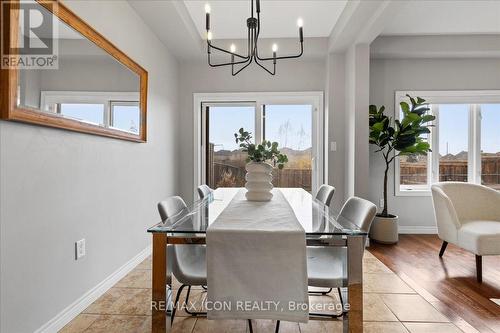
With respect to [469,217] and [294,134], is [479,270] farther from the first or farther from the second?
[294,134]

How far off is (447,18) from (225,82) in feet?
9.33

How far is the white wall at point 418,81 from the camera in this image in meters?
4.07

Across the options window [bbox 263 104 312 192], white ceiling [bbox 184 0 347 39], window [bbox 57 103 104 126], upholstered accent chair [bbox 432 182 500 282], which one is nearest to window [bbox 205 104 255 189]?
window [bbox 263 104 312 192]

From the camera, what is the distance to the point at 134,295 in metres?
2.19

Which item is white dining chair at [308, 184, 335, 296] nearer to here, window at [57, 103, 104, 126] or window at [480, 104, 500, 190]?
window at [57, 103, 104, 126]

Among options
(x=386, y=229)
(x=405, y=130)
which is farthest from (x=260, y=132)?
(x=386, y=229)

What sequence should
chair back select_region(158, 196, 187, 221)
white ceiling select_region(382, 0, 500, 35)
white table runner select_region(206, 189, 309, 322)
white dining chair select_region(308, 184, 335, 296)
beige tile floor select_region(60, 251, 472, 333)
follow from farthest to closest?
1. white ceiling select_region(382, 0, 500, 35)
2. white dining chair select_region(308, 184, 335, 296)
3. beige tile floor select_region(60, 251, 472, 333)
4. chair back select_region(158, 196, 187, 221)
5. white table runner select_region(206, 189, 309, 322)

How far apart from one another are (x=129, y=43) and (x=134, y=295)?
2176 mm

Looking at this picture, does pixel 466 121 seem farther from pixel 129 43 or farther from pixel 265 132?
pixel 129 43

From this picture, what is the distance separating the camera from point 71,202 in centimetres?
187

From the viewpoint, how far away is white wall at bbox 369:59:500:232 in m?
4.07

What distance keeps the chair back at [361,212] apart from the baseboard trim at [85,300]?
5.84 feet

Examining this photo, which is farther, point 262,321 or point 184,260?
point 262,321

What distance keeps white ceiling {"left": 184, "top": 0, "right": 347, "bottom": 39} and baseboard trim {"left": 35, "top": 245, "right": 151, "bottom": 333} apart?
2710 millimetres
